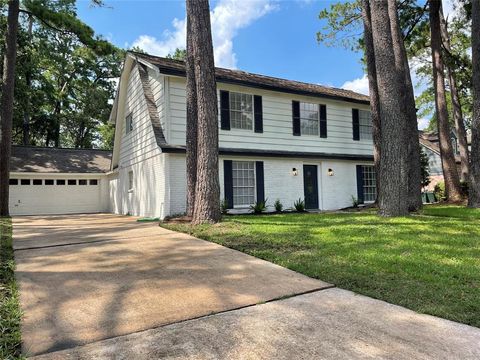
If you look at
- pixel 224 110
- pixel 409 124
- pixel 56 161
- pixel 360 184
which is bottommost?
pixel 360 184

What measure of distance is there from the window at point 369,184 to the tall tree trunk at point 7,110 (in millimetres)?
14197

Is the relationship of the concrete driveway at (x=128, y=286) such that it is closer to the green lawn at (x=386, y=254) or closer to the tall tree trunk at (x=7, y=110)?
the green lawn at (x=386, y=254)

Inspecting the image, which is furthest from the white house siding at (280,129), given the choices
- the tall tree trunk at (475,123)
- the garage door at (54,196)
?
the garage door at (54,196)

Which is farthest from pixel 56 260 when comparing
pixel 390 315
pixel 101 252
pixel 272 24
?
pixel 272 24

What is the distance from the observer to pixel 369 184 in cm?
1551

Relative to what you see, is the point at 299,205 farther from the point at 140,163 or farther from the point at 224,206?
the point at 140,163

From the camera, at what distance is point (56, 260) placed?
5.04m

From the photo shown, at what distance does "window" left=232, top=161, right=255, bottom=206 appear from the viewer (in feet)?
40.4

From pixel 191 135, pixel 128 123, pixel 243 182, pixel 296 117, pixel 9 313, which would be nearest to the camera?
pixel 9 313

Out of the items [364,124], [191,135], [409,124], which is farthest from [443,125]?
[191,135]

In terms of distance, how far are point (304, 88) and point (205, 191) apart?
27.9ft

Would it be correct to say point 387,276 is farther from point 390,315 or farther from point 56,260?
point 56,260

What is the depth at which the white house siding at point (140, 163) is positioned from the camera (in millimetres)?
11477

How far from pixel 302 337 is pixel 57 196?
688 inches
